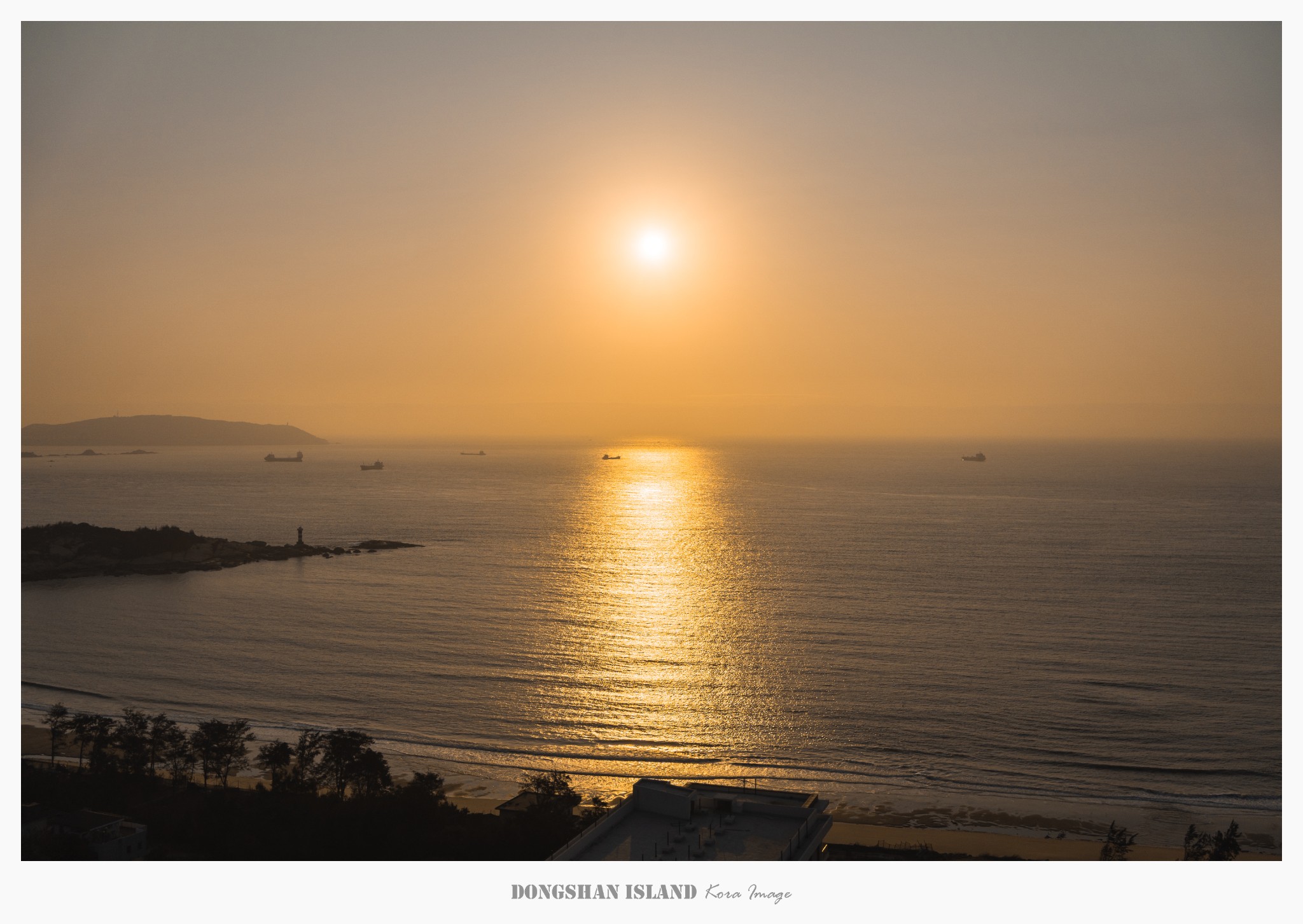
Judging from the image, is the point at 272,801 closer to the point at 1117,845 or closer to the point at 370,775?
the point at 370,775

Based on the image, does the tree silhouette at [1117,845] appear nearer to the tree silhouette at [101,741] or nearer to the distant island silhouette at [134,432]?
the tree silhouette at [101,741]

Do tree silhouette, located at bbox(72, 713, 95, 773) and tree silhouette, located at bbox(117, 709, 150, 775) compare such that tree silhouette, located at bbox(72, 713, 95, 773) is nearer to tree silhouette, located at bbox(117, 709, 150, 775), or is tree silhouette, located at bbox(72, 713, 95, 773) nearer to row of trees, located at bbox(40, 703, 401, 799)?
row of trees, located at bbox(40, 703, 401, 799)

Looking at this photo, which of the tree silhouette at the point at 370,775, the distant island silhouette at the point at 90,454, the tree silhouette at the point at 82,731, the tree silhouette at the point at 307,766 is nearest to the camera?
the tree silhouette at the point at 307,766

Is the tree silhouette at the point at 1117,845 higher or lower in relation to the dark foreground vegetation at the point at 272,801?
lower

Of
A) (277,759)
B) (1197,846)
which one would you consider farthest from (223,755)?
(1197,846)

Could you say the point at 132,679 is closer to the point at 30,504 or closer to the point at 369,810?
the point at 369,810

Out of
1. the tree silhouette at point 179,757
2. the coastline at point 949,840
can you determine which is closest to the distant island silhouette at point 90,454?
the tree silhouette at point 179,757

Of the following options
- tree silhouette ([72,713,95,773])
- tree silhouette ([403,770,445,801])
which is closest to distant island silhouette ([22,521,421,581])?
tree silhouette ([72,713,95,773])
